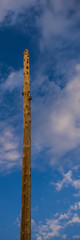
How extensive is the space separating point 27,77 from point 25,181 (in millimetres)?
4241

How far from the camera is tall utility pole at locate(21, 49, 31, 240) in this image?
24.7 ft

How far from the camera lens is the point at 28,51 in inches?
414

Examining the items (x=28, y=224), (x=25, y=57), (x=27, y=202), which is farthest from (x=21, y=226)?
(x=25, y=57)

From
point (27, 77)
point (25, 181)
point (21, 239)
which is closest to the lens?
point (21, 239)

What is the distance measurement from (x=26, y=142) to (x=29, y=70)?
10.8 feet

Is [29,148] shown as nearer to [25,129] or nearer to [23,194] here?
[25,129]

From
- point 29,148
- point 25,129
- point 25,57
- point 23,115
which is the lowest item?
point 29,148

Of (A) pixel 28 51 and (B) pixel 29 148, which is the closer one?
(B) pixel 29 148

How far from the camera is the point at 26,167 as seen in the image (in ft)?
26.9

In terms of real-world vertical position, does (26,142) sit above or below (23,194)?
above

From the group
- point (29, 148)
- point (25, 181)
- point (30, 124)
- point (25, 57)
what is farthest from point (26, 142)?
point (25, 57)

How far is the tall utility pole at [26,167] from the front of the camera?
→ 24.7 feet

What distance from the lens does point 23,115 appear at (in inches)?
356

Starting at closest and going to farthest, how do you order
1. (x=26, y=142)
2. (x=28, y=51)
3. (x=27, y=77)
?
(x=26, y=142)
(x=27, y=77)
(x=28, y=51)
